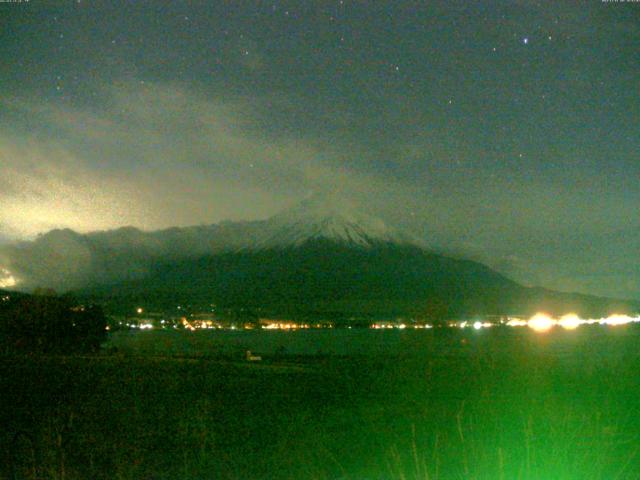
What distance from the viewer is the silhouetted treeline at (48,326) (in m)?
37.7

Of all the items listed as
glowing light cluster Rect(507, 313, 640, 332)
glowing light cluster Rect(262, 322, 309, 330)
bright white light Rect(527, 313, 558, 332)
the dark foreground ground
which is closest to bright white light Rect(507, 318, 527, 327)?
glowing light cluster Rect(507, 313, 640, 332)

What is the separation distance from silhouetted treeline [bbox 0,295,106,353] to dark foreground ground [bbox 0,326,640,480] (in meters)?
20.5

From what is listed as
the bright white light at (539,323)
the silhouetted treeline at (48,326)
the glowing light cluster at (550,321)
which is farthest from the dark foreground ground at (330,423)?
the glowing light cluster at (550,321)

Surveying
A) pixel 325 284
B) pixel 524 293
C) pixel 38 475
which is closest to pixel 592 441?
pixel 38 475

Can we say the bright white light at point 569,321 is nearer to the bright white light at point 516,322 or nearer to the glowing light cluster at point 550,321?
the glowing light cluster at point 550,321

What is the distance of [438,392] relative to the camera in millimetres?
14555

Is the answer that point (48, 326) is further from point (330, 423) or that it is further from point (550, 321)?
point (550, 321)

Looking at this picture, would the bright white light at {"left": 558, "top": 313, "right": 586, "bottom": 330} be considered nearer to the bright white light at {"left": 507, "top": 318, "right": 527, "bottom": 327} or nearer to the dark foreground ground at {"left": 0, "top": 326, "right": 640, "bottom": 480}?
the bright white light at {"left": 507, "top": 318, "right": 527, "bottom": 327}

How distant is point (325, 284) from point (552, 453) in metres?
109

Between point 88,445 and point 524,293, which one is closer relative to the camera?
point 88,445

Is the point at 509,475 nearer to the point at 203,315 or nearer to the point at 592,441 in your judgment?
the point at 592,441

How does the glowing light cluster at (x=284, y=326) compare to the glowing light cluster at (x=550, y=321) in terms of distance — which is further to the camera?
the glowing light cluster at (x=284, y=326)

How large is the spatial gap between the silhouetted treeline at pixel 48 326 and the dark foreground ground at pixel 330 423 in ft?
67.2

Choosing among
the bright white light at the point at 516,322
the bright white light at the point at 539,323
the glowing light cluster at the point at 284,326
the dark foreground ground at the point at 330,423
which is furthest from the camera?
the glowing light cluster at the point at 284,326
